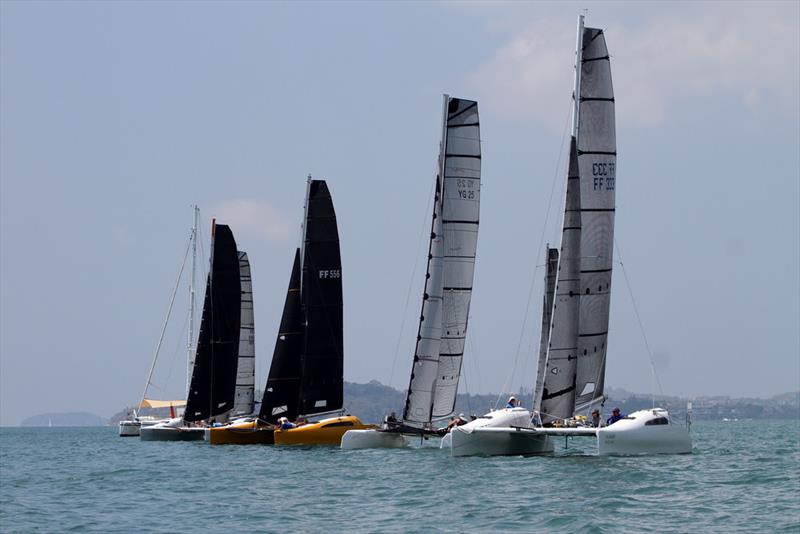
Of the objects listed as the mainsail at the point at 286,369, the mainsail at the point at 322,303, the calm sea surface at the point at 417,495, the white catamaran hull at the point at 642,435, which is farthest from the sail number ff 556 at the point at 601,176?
the mainsail at the point at 286,369

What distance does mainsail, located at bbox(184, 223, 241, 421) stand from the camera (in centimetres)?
6575

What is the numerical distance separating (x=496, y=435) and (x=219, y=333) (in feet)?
102

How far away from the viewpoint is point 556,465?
36.0m

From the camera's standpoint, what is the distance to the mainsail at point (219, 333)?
65750 mm

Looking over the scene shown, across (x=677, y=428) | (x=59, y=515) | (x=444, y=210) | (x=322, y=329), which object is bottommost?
(x=59, y=515)

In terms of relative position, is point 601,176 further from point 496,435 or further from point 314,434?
point 314,434

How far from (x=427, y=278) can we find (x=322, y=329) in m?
9.67

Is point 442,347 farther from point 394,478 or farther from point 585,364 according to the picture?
point 394,478

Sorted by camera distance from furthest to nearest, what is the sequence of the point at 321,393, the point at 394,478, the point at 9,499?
the point at 321,393 < the point at 394,478 < the point at 9,499

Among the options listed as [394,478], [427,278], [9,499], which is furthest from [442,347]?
[9,499]

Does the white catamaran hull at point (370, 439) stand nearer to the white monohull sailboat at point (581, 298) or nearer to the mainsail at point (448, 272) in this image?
the mainsail at point (448, 272)

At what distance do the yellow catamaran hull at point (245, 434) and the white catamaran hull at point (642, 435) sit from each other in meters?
21.0

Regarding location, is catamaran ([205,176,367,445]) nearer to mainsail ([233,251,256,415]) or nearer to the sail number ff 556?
mainsail ([233,251,256,415])

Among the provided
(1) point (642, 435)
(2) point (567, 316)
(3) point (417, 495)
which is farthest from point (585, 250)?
(3) point (417, 495)
